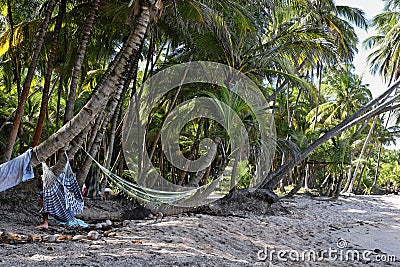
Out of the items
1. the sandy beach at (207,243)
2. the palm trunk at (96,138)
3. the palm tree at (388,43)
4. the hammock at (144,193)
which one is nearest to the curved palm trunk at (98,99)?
the sandy beach at (207,243)

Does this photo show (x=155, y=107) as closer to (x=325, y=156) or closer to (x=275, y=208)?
(x=275, y=208)

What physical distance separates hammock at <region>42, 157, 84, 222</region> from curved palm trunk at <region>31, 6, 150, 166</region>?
1.84ft

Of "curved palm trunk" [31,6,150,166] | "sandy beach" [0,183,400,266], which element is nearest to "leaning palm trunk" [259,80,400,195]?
"sandy beach" [0,183,400,266]

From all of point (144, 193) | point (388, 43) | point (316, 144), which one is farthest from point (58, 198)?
point (388, 43)

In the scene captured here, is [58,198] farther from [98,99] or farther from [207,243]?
[207,243]

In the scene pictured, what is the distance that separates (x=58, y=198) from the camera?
4.77 metres

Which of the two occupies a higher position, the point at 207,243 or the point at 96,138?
the point at 96,138

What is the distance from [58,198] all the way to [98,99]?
1.43 meters

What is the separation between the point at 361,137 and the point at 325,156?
8237mm

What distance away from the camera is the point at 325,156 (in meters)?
12.7

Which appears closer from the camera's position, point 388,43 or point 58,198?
point 58,198

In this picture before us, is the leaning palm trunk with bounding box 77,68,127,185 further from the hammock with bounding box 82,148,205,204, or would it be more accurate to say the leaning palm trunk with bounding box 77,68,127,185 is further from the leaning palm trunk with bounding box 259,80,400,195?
the leaning palm trunk with bounding box 259,80,400,195

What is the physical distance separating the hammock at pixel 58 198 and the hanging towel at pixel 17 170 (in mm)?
228

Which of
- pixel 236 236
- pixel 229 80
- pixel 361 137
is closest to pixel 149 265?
pixel 236 236
